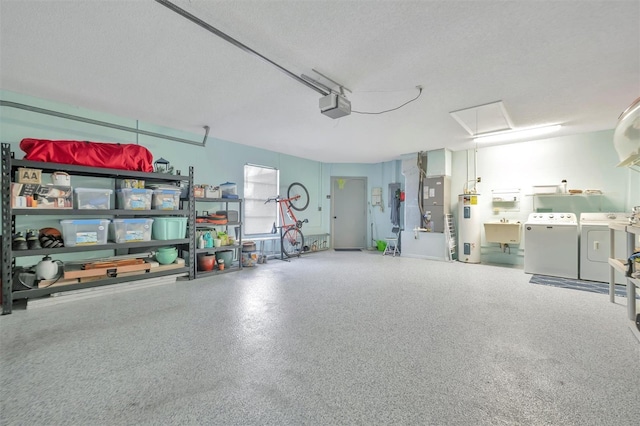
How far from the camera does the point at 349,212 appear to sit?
333 inches

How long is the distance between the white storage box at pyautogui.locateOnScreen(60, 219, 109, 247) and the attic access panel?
5.17m

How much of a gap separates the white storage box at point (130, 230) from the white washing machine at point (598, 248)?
6892mm

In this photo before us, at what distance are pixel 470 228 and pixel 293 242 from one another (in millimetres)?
4170

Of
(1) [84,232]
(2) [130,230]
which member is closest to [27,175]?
(1) [84,232]

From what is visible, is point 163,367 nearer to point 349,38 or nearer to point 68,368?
point 68,368

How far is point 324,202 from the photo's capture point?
8.20 metres

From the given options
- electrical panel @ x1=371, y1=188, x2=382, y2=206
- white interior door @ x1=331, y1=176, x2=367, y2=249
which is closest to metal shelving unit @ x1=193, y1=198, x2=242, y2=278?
white interior door @ x1=331, y1=176, x2=367, y2=249

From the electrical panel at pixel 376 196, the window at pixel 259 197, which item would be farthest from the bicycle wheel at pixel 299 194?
the electrical panel at pixel 376 196

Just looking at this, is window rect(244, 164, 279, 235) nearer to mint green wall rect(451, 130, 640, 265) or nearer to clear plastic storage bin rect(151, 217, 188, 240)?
clear plastic storage bin rect(151, 217, 188, 240)

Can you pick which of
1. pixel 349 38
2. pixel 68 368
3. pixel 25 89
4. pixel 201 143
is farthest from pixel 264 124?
pixel 68 368

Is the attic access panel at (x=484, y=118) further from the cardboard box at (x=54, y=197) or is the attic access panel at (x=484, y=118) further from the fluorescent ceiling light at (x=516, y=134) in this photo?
the cardboard box at (x=54, y=197)

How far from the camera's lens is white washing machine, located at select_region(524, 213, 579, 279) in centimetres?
Answer: 456

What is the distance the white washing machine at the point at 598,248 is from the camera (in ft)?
13.9

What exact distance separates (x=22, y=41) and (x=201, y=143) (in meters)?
2.86
